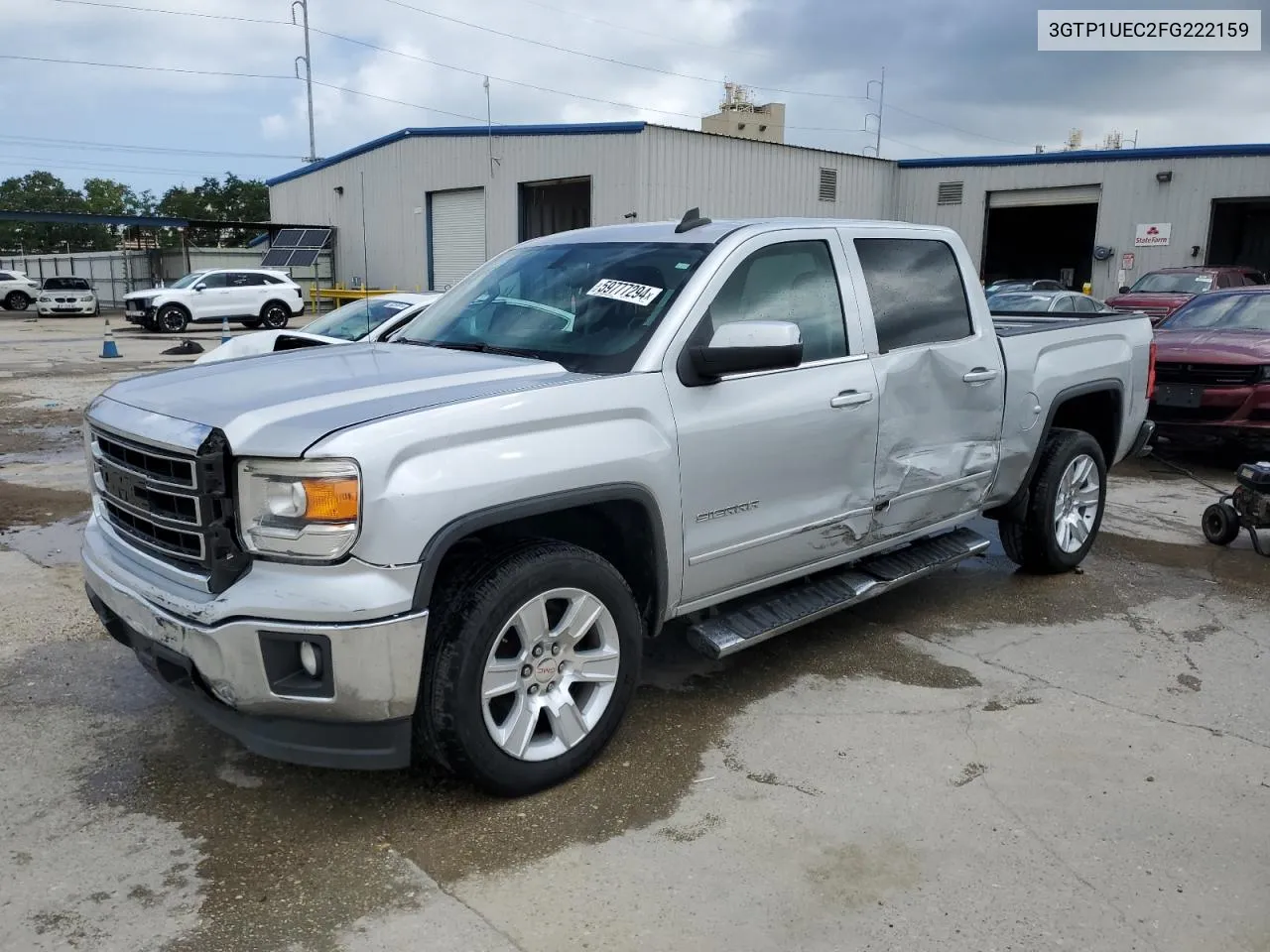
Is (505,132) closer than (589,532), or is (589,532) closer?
(589,532)

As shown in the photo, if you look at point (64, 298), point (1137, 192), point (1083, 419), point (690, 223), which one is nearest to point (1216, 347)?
point (1083, 419)

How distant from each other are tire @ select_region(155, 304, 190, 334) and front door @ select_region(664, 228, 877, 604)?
1112 inches

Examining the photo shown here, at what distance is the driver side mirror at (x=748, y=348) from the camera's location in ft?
12.1

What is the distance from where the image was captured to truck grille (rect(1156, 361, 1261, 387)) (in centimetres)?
883

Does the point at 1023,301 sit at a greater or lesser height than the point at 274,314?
greater

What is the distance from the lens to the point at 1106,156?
1079 inches

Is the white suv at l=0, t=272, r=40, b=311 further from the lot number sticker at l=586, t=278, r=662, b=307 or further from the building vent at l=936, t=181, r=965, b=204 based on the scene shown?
the lot number sticker at l=586, t=278, r=662, b=307

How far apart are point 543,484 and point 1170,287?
63.1 feet

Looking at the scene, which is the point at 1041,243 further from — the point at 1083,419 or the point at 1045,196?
the point at 1083,419

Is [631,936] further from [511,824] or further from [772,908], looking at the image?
[511,824]

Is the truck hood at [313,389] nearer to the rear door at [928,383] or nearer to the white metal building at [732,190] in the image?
the rear door at [928,383]

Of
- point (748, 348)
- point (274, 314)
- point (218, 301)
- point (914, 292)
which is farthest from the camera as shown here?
point (274, 314)

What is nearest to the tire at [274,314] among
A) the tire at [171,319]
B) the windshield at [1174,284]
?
the tire at [171,319]

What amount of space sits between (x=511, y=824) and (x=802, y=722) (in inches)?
52.0
